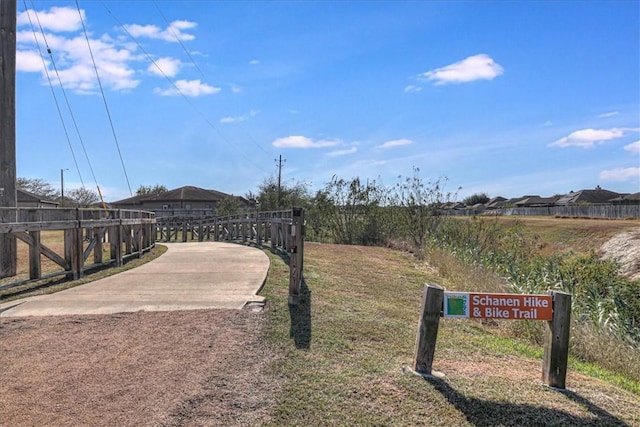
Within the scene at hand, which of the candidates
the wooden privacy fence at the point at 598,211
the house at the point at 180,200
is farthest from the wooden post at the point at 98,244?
the house at the point at 180,200

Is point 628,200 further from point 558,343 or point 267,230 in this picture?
point 558,343

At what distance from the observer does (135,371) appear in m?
4.15

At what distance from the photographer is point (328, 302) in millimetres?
6949

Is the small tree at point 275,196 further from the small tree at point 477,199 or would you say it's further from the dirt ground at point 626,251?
the small tree at point 477,199

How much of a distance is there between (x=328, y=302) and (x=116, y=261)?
617 centimetres

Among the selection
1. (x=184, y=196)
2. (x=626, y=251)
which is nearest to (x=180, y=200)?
(x=184, y=196)

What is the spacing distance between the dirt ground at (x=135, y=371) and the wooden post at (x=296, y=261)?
708 mm

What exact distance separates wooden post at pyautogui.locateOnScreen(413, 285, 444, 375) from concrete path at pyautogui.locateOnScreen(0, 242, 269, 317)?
2.87 m

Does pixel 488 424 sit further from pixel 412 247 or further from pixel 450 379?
pixel 412 247

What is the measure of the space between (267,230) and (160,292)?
30.3 feet

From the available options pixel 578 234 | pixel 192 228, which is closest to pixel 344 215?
pixel 192 228

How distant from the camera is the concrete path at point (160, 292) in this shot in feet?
20.6

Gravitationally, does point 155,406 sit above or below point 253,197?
below

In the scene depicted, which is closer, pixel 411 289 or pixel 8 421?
pixel 8 421
